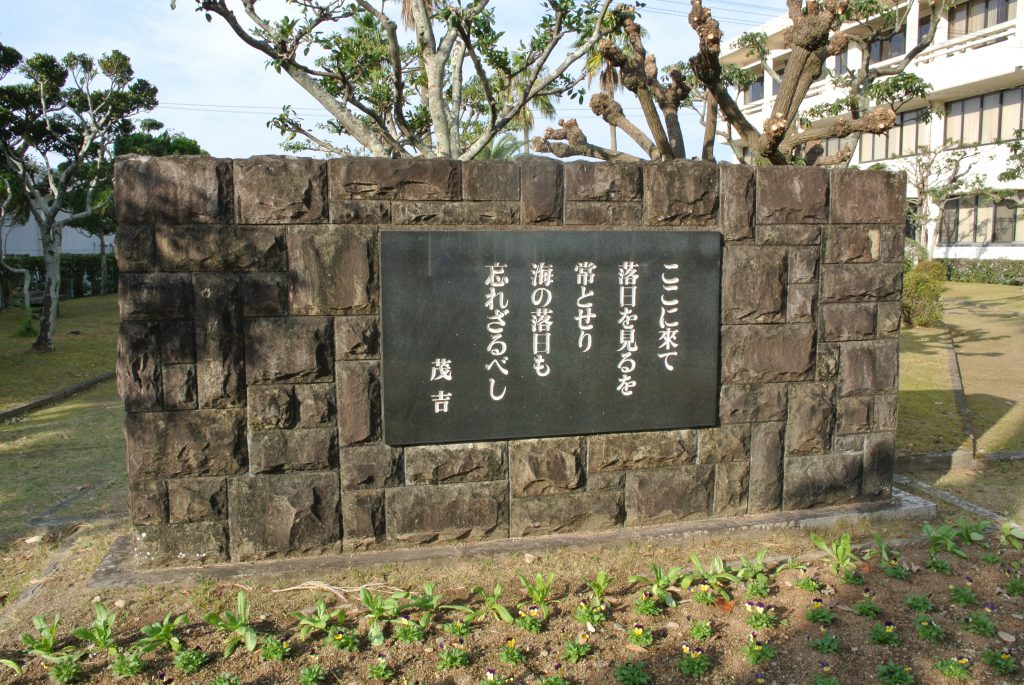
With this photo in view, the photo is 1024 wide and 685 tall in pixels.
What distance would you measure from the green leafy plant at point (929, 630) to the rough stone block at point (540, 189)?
2460 mm

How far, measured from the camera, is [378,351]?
391cm

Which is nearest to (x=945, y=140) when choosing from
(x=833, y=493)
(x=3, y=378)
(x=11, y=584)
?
(x=833, y=493)

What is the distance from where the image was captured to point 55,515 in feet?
16.3

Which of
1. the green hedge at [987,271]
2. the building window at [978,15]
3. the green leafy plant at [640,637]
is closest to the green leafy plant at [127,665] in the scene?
the green leafy plant at [640,637]

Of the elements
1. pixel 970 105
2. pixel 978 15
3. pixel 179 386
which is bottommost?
pixel 179 386

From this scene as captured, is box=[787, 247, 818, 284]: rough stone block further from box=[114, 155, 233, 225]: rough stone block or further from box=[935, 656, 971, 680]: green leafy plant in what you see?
box=[114, 155, 233, 225]: rough stone block

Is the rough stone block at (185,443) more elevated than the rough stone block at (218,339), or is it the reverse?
the rough stone block at (218,339)

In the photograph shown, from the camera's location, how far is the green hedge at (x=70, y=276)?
19003 millimetres

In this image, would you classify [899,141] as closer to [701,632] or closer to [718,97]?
[718,97]

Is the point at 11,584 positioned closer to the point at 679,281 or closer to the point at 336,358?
the point at 336,358

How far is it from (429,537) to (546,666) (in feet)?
3.87

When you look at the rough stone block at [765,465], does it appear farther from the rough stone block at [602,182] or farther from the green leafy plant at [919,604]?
the rough stone block at [602,182]

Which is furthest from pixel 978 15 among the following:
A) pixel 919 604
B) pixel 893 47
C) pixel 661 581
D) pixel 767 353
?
pixel 661 581

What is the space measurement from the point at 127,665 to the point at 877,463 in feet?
13.2
